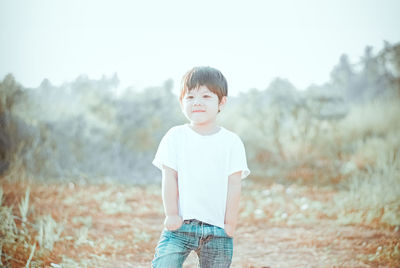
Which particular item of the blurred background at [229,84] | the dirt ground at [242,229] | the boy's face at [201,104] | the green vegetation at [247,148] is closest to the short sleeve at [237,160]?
the boy's face at [201,104]

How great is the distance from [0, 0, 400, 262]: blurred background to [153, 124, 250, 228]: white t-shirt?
1413 mm

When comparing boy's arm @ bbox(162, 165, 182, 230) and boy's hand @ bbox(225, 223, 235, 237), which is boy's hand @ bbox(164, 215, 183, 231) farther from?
boy's hand @ bbox(225, 223, 235, 237)

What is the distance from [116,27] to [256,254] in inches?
67.3

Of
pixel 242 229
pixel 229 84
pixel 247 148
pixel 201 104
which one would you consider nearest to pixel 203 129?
pixel 201 104

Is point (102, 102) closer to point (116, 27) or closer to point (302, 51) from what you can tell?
point (116, 27)

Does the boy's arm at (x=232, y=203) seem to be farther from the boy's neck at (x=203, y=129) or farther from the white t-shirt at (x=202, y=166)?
the boy's neck at (x=203, y=129)

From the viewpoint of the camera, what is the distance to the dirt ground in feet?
6.40

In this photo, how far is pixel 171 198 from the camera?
1315 millimetres

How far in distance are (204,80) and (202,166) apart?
11.0 inches

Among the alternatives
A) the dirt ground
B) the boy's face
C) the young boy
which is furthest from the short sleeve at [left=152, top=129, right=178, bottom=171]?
the dirt ground

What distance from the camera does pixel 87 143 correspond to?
3156 mm

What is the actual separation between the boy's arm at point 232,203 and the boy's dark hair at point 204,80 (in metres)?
0.28

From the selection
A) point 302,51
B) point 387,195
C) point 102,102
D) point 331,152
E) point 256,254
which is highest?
point 302,51

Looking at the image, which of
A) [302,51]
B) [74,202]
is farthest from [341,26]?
[74,202]
